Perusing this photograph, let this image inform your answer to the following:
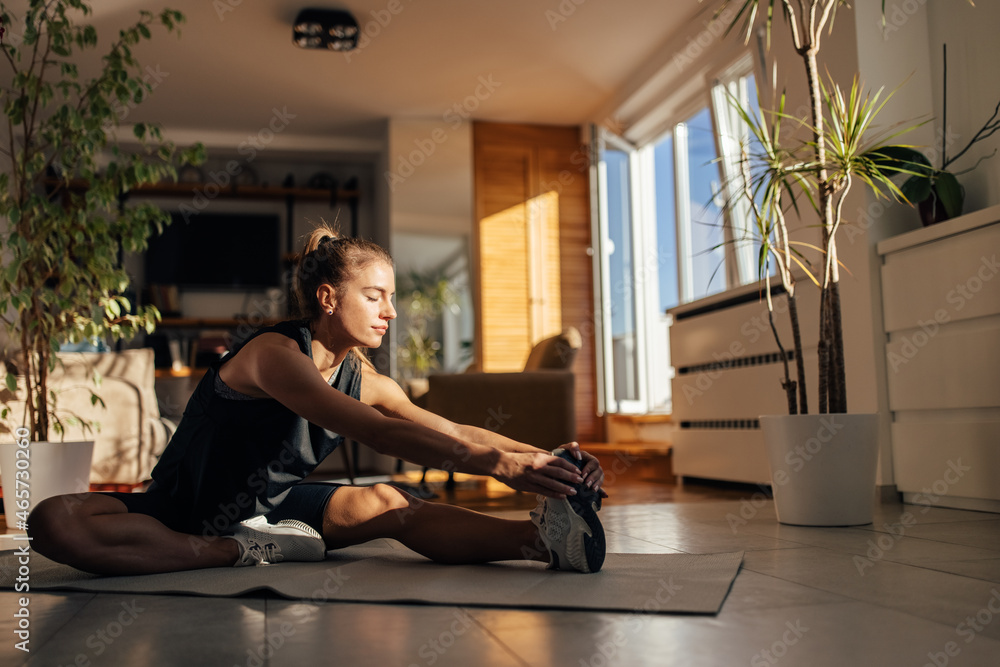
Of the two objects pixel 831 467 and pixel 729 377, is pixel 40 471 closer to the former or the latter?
pixel 831 467

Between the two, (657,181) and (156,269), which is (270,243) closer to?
(156,269)

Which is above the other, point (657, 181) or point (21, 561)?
point (657, 181)

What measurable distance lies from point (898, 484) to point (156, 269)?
19.7ft

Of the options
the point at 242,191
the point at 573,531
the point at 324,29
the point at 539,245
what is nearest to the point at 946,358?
the point at 573,531

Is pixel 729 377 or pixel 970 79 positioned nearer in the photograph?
pixel 970 79

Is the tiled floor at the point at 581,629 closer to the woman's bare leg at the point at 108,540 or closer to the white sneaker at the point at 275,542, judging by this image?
the woman's bare leg at the point at 108,540

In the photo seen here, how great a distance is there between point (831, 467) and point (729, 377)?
1.48m

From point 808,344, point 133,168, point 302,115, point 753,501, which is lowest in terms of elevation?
point 753,501

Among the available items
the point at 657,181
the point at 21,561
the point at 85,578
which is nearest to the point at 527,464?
the point at 85,578

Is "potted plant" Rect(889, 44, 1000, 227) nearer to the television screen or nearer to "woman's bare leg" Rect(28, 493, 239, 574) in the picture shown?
"woman's bare leg" Rect(28, 493, 239, 574)

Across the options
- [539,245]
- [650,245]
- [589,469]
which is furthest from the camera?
[539,245]

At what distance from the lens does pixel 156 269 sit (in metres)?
7.01

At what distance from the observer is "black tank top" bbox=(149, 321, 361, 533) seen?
168 centimetres

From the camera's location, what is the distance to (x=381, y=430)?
4.69 feet
